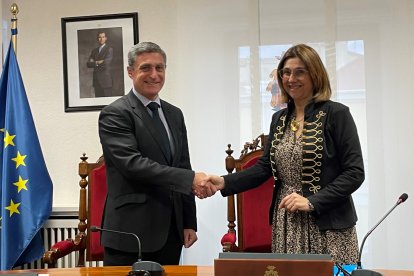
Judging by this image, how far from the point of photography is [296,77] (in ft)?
7.09

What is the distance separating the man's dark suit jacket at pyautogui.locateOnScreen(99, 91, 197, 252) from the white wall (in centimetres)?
110

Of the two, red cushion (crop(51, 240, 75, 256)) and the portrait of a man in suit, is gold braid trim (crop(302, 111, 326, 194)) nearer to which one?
red cushion (crop(51, 240, 75, 256))

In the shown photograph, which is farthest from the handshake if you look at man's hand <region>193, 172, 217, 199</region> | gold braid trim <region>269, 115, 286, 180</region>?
gold braid trim <region>269, 115, 286, 180</region>

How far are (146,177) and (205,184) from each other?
28cm

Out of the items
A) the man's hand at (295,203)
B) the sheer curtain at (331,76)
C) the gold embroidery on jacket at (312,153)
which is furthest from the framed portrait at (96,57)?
the man's hand at (295,203)

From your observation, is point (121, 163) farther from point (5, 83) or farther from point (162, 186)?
point (5, 83)

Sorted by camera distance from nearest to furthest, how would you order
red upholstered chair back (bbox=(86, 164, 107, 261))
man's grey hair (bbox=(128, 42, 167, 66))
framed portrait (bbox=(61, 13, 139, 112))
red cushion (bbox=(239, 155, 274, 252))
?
1. man's grey hair (bbox=(128, 42, 167, 66))
2. red cushion (bbox=(239, 155, 274, 252))
3. red upholstered chair back (bbox=(86, 164, 107, 261))
4. framed portrait (bbox=(61, 13, 139, 112))

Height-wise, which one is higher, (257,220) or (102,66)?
(102,66)

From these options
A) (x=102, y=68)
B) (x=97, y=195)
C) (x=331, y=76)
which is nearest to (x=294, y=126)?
(x=331, y=76)

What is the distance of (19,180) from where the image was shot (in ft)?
10.9

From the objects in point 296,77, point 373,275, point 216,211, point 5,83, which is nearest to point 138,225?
point 296,77

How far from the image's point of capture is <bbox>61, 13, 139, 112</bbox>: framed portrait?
358cm

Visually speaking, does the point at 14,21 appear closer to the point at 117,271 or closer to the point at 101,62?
the point at 101,62

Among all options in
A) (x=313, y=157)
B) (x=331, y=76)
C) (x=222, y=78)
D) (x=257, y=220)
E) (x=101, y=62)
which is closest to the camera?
(x=313, y=157)
